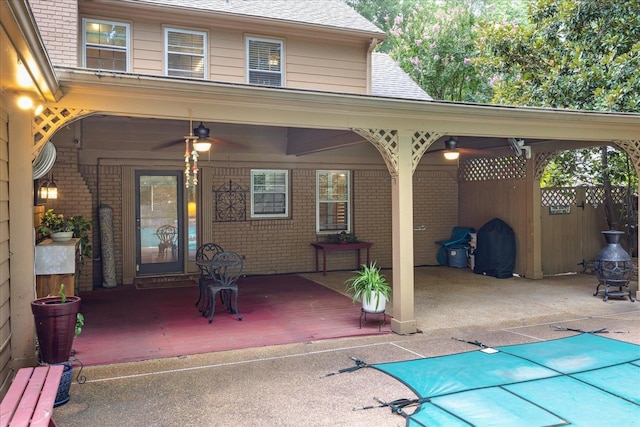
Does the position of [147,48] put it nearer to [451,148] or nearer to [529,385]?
[451,148]

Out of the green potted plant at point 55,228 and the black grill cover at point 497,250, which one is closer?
the green potted plant at point 55,228

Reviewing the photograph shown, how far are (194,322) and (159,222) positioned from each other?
342cm

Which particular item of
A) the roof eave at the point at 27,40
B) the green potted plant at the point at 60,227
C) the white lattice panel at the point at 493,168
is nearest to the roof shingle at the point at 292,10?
the white lattice panel at the point at 493,168

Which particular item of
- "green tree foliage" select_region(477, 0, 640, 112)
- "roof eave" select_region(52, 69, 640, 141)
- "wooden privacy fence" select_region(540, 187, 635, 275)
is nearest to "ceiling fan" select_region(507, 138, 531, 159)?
"wooden privacy fence" select_region(540, 187, 635, 275)

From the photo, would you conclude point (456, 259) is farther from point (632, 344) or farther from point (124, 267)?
point (124, 267)

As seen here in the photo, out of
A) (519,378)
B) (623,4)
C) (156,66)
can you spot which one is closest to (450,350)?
(519,378)

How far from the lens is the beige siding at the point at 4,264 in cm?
392

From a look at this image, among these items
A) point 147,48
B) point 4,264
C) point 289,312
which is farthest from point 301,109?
point 147,48

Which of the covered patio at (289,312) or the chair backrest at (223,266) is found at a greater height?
the chair backrest at (223,266)

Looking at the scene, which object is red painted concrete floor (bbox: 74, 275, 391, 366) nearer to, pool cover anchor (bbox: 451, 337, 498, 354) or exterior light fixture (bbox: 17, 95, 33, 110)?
pool cover anchor (bbox: 451, 337, 498, 354)

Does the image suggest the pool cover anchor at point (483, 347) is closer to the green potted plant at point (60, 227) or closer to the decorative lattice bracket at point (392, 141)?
the decorative lattice bracket at point (392, 141)

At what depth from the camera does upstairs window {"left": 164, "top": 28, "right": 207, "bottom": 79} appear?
862cm

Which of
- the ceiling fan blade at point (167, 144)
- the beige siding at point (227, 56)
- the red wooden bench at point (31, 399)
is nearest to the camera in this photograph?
the red wooden bench at point (31, 399)

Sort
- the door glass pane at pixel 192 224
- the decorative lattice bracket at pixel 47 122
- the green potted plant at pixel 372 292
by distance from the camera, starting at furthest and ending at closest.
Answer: the door glass pane at pixel 192 224
the green potted plant at pixel 372 292
the decorative lattice bracket at pixel 47 122
